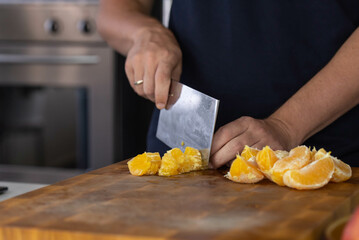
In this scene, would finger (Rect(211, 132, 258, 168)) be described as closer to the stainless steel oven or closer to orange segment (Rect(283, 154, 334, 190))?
orange segment (Rect(283, 154, 334, 190))

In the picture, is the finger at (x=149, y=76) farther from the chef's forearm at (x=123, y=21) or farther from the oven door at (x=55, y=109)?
the oven door at (x=55, y=109)

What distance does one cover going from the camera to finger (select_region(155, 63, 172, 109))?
4.73 feet

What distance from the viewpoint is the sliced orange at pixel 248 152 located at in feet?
4.01

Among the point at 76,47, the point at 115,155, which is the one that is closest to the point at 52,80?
the point at 76,47

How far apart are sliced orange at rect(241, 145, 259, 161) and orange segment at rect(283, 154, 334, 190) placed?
0.13 meters

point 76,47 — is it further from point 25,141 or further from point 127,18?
point 127,18

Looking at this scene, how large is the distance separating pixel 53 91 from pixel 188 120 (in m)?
1.59

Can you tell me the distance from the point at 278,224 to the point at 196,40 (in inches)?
35.7

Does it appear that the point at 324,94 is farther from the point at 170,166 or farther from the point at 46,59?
the point at 46,59

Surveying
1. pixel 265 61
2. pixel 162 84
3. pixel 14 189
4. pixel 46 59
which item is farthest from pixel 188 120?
pixel 46 59

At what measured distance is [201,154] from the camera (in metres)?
1.33

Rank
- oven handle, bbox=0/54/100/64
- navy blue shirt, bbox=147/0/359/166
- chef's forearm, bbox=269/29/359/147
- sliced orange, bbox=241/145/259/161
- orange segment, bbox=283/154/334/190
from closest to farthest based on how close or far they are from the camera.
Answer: orange segment, bbox=283/154/334/190, sliced orange, bbox=241/145/259/161, chef's forearm, bbox=269/29/359/147, navy blue shirt, bbox=147/0/359/166, oven handle, bbox=0/54/100/64

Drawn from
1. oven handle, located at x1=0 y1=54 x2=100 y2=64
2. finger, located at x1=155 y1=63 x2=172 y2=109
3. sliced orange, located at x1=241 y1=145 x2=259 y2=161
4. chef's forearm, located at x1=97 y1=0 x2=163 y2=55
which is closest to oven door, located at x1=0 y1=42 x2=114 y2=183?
oven handle, located at x1=0 y1=54 x2=100 y2=64

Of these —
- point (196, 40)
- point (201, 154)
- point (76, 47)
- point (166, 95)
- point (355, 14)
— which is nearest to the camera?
point (201, 154)
